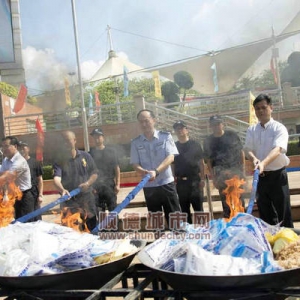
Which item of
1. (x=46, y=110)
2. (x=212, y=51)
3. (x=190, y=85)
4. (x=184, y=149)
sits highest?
(x=190, y=85)

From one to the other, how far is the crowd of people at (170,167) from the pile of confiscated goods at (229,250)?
40.1 inches

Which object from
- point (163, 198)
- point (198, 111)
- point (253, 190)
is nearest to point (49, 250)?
point (253, 190)

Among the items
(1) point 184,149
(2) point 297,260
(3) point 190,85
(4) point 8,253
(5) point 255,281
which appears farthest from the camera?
(3) point 190,85

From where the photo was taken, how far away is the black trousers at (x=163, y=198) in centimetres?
371

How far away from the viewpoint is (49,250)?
2027mm

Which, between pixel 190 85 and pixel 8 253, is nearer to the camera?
pixel 8 253

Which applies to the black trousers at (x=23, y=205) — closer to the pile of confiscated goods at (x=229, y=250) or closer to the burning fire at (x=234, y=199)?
the burning fire at (x=234, y=199)

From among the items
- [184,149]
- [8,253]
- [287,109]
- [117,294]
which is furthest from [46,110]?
[287,109]

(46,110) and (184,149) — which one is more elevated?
(46,110)

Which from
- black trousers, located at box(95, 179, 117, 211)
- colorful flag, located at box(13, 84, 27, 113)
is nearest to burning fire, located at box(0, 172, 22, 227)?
black trousers, located at box(95, 179, 117, 211)

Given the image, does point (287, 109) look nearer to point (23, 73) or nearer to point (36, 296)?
point (23, 73)

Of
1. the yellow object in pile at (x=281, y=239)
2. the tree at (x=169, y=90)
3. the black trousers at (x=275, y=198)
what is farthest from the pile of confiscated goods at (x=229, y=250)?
the tree at (x=169, y=90)

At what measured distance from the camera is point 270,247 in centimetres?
186

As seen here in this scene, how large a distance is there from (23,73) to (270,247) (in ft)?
21.0
